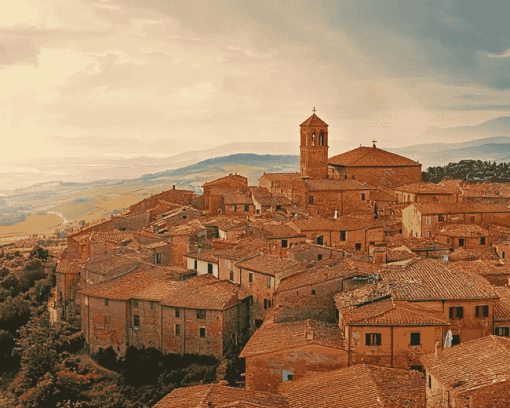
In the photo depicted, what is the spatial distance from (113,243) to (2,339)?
25.8 ft

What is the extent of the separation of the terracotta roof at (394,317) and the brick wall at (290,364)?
3.38ft

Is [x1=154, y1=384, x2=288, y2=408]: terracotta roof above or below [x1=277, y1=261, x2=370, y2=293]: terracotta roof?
below

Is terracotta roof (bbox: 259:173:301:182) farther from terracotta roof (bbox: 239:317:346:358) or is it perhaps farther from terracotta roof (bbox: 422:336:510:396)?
terracotta roof (bbox: 422:336:510:396)

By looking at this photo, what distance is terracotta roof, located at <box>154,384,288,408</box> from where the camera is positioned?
13.8 m

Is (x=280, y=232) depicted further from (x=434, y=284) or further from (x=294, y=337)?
(x=434, y=284)

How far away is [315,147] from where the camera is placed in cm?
5169

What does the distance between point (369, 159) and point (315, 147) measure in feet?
18.2

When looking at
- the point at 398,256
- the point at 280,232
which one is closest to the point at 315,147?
the point at 280,232

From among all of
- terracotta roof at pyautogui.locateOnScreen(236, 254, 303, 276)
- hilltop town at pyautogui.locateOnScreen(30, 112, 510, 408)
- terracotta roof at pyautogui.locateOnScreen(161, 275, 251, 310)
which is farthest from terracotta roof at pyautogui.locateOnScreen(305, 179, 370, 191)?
terracotta roof at pyautogui.locateOnScreen(161, 275, 251, 310)

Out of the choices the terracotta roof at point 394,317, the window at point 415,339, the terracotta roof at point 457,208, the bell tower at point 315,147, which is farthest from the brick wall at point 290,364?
the bell tower at point 315,147

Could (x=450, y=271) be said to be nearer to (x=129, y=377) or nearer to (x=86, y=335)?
(x=129, y=377)

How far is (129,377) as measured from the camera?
75.0 ft

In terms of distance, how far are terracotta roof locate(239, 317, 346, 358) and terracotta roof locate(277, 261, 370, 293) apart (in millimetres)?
1502

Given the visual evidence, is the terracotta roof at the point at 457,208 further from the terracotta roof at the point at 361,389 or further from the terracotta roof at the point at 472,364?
the terracotta roof at the point at 472,364
